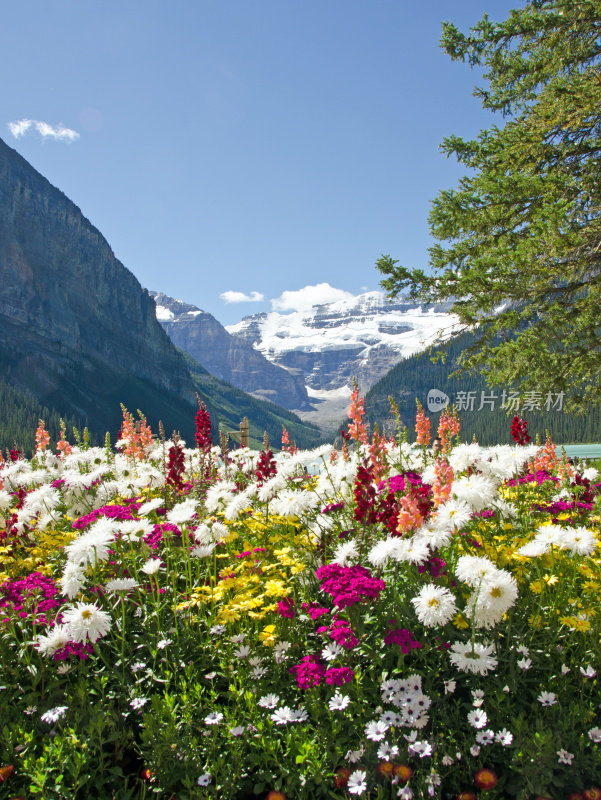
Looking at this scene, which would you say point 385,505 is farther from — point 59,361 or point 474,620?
point 59,361

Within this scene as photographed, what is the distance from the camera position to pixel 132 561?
14.4 feet

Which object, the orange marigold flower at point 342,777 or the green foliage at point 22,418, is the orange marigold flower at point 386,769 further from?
the green foliage at point 22,418

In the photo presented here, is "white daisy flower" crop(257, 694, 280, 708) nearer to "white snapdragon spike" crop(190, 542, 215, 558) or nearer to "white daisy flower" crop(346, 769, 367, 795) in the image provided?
"white daisy flower" crop(346, 769, 367, 795)

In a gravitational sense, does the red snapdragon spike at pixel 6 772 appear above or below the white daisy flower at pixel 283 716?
below

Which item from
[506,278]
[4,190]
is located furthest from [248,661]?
[4,190]

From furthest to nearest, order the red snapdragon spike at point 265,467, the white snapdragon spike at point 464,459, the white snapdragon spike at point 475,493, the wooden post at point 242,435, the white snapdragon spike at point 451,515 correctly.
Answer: the wooden post at point 242,435 → the red snapdragon spike at point 265,467 → the white snapdragon spike at point 464,459 → the white snapdragon spike at point 475,493 → the white snapdragon spike at point 451,515

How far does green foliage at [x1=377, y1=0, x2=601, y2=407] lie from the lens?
1073cm

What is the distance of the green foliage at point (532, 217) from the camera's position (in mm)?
10727

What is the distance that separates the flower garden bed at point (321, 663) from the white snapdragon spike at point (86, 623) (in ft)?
0.04

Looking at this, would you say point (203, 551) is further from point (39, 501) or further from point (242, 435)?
point (242, 435)

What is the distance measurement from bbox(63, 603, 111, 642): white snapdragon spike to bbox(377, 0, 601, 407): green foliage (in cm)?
1026

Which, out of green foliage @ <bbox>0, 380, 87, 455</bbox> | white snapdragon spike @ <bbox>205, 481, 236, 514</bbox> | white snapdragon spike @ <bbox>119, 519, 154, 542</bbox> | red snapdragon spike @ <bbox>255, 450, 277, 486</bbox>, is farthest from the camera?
green foliage @ <bbox>0, 380, 87, 455</bbox>

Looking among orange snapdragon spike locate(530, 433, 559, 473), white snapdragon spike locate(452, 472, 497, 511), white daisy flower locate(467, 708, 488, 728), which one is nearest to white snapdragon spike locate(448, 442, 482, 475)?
white snapdragon spike locate(452, 472, 497, 511)

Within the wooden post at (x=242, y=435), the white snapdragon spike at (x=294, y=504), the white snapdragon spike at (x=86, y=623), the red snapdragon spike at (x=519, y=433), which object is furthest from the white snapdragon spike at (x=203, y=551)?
the wooden post at (x=242, y=435)
